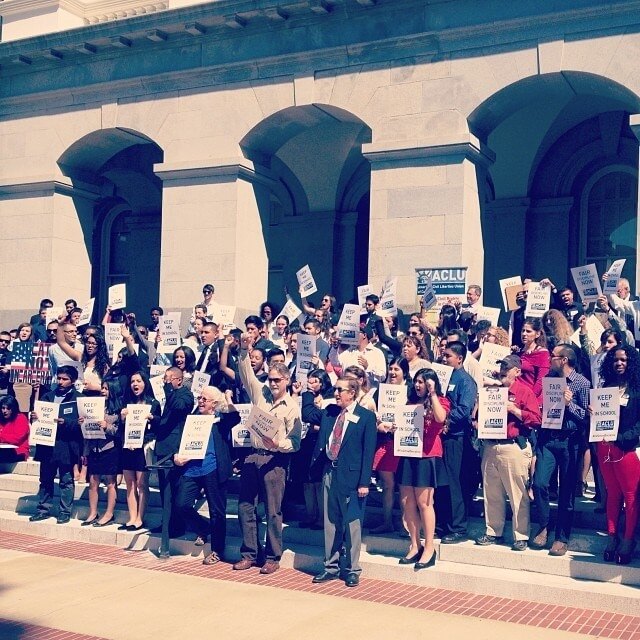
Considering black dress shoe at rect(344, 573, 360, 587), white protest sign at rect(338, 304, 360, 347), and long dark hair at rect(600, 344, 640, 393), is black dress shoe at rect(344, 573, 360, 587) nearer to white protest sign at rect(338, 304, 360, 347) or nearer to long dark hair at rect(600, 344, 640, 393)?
long dark hair at rect(600, 344, 640, 393)

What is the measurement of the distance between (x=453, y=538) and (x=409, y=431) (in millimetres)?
1306

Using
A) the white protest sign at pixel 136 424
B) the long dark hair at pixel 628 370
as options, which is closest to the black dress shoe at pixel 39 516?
the white protest sign at pixel 136 424

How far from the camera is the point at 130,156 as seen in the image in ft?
77.7

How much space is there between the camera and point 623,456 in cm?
962

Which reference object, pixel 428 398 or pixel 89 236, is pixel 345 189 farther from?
pixel 428 398

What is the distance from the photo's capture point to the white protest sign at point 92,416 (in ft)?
41.0

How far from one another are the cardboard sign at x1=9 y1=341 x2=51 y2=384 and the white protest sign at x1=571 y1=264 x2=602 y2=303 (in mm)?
8068

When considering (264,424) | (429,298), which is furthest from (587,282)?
(264,424)

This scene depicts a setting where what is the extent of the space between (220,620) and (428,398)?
3022mm

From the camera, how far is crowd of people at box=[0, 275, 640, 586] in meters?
10.1

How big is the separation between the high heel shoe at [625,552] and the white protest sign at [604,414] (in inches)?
41.7

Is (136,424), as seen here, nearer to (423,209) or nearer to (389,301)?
(389,301)

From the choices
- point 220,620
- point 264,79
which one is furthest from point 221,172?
point 220,620

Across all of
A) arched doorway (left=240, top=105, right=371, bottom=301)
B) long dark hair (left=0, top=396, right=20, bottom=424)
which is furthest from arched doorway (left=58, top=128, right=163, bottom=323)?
long dark hair (left=0, top=396, right=20, bottom=424)
